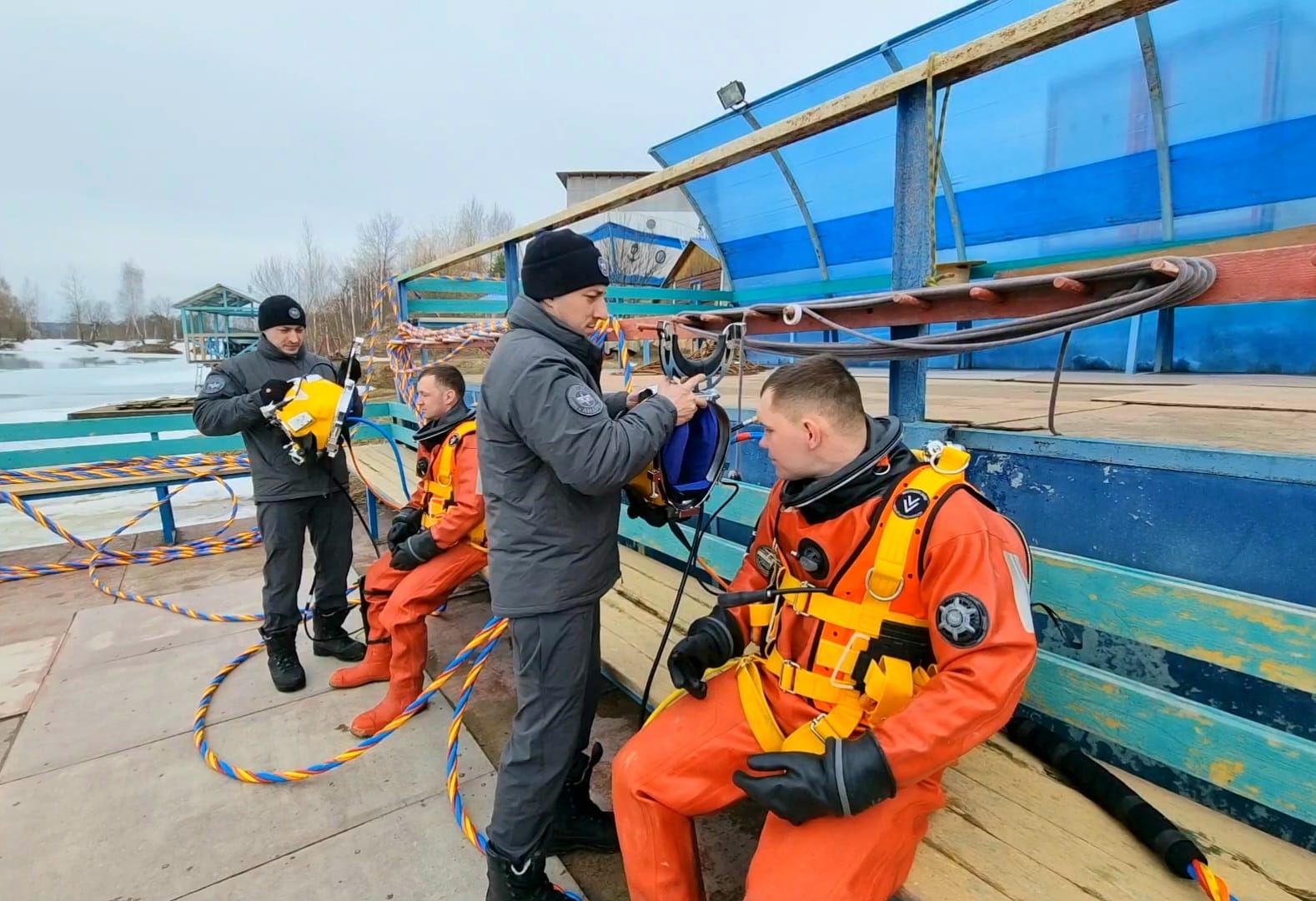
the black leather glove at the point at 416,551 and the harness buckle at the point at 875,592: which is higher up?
the harness buckle at the point at 875,592

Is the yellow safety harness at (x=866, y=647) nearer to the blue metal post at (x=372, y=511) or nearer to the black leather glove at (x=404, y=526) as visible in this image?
the black leather glove at (x=404, y=526)

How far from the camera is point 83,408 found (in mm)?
13531

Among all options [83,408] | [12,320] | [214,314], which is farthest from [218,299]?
[12,320]

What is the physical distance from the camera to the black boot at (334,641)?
358cm

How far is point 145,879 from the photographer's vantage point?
2.10 metres

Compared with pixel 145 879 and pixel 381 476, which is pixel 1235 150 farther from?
pixel 145 879

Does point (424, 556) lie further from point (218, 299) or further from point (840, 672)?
point (218, 299)

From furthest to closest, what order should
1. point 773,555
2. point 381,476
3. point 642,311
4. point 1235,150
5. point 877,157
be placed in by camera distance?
point 642,311 < point 877,157 < point 381,476 < point 1235,150 < point 773,555

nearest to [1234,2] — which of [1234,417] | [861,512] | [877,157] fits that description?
[877,157]

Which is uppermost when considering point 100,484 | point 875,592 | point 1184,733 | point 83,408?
point 875,592

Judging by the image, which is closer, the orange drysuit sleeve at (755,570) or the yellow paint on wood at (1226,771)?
the yellow paint on wood at (1226,771)

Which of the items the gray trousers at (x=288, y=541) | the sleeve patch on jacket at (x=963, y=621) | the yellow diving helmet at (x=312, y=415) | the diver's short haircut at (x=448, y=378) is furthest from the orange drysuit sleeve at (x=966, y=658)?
the gray trousers at (x=288, y=541)

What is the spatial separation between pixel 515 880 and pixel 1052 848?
4.50 feet

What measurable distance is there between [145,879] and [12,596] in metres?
3.79
